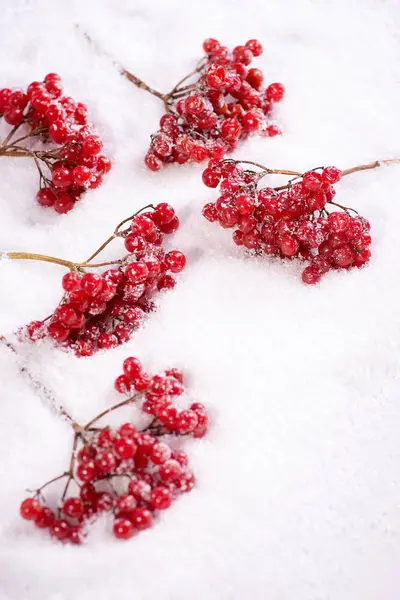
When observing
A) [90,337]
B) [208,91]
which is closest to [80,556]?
[90,337]

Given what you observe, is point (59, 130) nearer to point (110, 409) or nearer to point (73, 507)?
point (110, 409)

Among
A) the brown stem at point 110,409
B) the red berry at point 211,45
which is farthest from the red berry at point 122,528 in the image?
the red berry at point 211,45

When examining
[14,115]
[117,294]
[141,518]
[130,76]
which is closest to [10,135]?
[14,115]

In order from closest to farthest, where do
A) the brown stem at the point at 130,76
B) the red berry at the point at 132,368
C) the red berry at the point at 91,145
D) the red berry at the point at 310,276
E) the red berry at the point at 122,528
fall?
the red berry at the point at 122,528 → the red berry at the point at 132,368 → the red berry at the point at 310,276 → the red berry at the point at 91,145 → the brown stem at the point at 130,76

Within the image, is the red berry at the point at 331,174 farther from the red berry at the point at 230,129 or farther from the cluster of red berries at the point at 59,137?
the cluster of red berries at the point at 59,137

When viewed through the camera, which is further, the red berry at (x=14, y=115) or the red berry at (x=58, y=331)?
the red berry at (x=14, y=115)

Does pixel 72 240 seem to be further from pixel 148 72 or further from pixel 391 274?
pixel 391 274
